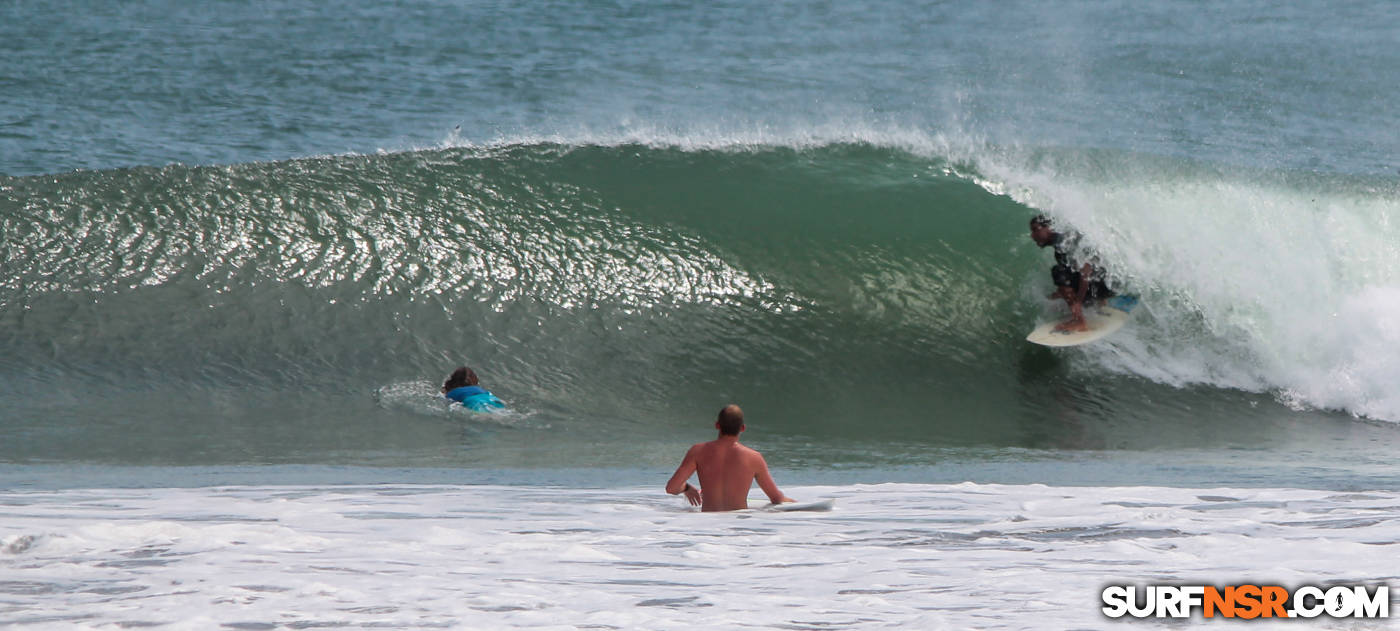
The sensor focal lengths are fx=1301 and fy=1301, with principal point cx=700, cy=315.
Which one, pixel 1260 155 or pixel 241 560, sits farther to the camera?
pixel 1260 155

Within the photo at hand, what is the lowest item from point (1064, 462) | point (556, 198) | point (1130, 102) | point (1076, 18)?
point (1064, 462)

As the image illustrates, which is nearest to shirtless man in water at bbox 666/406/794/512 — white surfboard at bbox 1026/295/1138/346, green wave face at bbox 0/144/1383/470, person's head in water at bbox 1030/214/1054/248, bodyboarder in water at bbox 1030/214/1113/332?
green wave face at bbox 0/144/1383/470

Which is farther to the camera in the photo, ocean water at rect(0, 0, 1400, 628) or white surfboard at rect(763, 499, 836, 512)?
white surfboard at rect(763, 499, 836, 512)

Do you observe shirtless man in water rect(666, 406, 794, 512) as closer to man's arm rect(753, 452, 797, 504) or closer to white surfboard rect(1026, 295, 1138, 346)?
man's arm rect(753, 452, 797, 504)

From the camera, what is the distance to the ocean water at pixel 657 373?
12.2 feet

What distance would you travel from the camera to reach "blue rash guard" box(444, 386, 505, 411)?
7.53m

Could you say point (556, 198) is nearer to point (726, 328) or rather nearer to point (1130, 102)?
point (726, 328)

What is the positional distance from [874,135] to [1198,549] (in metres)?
8.34

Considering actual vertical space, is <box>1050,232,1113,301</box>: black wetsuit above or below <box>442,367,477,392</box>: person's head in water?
above

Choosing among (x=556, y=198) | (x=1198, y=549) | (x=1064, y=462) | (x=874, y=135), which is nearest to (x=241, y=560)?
(x=1198, y=549)

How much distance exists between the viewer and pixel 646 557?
3.98 meters

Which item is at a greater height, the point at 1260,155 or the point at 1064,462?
the point at 1260,155

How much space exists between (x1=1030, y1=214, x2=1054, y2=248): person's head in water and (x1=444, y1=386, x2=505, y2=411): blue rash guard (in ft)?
13.6

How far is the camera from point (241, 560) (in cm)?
375
